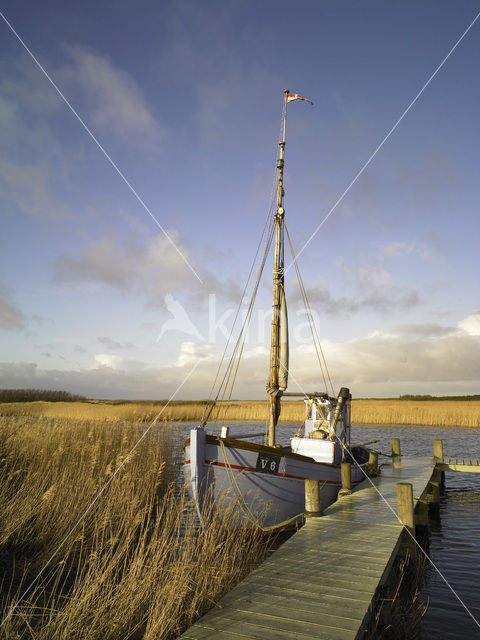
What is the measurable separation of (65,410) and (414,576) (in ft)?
119

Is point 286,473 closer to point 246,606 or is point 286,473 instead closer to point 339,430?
point 339,430

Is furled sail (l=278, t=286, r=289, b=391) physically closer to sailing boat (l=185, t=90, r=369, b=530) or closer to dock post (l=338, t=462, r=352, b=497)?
sailing boat (l=185, t=90, r=369, b=530)

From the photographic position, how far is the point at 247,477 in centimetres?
1189

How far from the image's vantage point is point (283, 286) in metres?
17.4

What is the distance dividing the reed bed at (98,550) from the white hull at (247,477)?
771 mm

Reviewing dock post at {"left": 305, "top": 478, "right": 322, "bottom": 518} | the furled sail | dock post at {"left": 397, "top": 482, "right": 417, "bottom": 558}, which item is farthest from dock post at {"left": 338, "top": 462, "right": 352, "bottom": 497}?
the furled sail

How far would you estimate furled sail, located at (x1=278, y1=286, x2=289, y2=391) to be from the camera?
16.4m

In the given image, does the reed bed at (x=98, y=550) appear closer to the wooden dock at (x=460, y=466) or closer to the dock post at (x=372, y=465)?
the dock post at (x=372, y=465)

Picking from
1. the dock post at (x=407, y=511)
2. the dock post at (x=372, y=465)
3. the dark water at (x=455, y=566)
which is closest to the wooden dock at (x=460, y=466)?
the dark water at (x=455, y=566)

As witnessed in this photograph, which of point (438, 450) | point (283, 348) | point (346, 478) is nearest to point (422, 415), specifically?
point (438, 450)

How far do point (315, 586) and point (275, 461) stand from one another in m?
5.99

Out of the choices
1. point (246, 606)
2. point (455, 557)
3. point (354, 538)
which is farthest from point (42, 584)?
point (455, 557)

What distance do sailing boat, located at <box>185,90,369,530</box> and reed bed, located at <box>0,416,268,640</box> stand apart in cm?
85

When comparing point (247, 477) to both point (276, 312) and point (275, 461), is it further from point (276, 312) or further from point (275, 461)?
point (276, 312)
